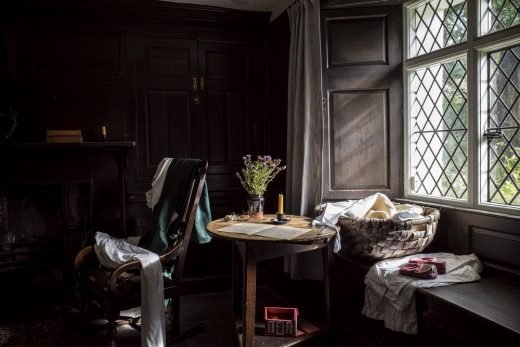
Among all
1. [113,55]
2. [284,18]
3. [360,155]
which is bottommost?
[360,155]

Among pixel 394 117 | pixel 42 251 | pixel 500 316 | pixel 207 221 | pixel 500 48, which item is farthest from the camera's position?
pixel 42 251

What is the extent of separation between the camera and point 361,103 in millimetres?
2824

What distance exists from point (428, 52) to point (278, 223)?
57.8 inches

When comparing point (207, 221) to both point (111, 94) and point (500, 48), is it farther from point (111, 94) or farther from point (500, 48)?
point (500, 48)

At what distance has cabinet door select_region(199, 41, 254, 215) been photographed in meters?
3.44

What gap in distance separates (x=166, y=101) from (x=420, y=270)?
229 cm

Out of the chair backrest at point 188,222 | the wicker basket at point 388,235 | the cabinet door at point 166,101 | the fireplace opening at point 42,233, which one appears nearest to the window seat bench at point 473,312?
the wicker basket at point 388,235

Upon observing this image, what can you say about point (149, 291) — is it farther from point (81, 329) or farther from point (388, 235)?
point (388, 235)

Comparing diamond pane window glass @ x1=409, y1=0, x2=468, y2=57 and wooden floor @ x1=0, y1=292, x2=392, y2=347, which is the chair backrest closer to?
wooden floor @ x1=0, y1=292, x2=392, y2=347

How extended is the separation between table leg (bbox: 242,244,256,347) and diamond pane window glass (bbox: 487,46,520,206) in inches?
54.6

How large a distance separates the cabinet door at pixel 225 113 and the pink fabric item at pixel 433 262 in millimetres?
1701

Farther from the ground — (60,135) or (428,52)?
(428,52)

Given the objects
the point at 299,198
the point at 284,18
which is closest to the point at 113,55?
the point at 284,18

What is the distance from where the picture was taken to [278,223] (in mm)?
2322
